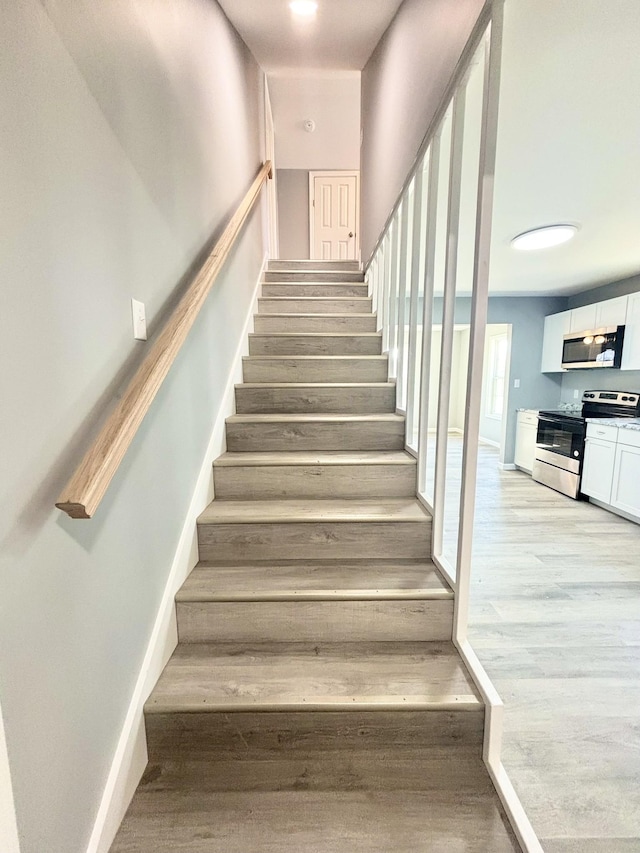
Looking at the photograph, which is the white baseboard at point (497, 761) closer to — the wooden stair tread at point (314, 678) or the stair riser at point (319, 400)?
the wooden stair tread at point (314, 678)

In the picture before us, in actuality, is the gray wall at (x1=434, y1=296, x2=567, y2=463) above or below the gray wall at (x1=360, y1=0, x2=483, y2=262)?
below

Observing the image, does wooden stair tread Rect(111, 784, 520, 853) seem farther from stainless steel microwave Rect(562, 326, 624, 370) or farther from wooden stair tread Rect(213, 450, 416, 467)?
stainless steel microwave Rect(562, 326, 624, 370)

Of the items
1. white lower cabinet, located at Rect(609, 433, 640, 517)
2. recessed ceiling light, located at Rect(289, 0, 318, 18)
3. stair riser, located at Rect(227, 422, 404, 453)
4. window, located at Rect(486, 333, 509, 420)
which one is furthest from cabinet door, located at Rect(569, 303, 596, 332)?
recessed ceiling light, located at Rect(289, 0, 318, 18)

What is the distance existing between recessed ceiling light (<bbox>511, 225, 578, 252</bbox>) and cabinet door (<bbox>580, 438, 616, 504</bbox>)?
6.40 feet

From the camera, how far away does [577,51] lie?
52.7 inches

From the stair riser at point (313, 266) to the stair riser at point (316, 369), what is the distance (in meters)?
1.69

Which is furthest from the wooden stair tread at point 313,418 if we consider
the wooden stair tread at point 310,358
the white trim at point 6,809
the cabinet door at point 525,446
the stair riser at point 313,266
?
the cabinet door at point 525,446

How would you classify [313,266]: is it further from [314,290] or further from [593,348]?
[593,348]

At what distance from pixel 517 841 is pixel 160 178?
7.12ft

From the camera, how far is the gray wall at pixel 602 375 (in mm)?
4027

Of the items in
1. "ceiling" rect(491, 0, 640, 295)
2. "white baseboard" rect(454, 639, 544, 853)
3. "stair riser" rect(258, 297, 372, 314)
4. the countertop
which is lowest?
"white baseboard" rect(454, 639, 544, 853)

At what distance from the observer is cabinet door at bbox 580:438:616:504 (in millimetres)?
3605

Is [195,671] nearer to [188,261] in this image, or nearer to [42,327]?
[42,327]

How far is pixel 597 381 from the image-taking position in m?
4.53
